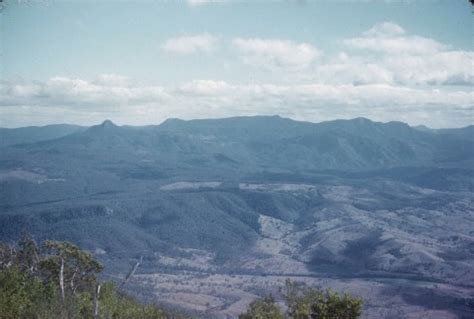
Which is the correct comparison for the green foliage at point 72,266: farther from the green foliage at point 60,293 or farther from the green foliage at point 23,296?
the green foliage at point 23,296

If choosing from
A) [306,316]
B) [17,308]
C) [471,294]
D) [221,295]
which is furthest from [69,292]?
[471,294]

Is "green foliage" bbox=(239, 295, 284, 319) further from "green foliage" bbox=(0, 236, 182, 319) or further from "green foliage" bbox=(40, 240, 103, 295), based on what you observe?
"green foliage" bbox=(40, 240, 103, 295)

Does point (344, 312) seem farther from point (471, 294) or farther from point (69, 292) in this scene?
point (471, 294)

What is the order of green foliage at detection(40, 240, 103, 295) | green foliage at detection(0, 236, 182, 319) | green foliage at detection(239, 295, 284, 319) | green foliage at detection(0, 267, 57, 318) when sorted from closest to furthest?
green foliage at detection(0, 267, 57, 318)
green foliage at detection(239, 295, 284, 319)
green foliage at detection(0, 236, 182, 319)
green foliage at detection(40, 240, 103, 295)

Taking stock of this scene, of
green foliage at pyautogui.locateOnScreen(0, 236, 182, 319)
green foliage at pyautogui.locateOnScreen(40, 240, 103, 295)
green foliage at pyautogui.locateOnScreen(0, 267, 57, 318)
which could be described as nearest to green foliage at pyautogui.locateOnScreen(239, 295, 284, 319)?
green foliage at pyautogui.locateOnScreen(0, 236, 182, 319)

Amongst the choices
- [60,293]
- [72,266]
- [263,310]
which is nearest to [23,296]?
[60,293]

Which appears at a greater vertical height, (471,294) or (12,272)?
(12,272)

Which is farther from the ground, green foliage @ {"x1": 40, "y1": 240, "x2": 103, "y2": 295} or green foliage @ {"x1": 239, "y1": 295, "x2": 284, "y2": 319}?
green foliage @ {"x1": 40, "y1": 240, "x2": 103, "y2": 295}

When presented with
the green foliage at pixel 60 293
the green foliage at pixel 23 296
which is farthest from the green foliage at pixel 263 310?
the green foliage at pixel 23 296
